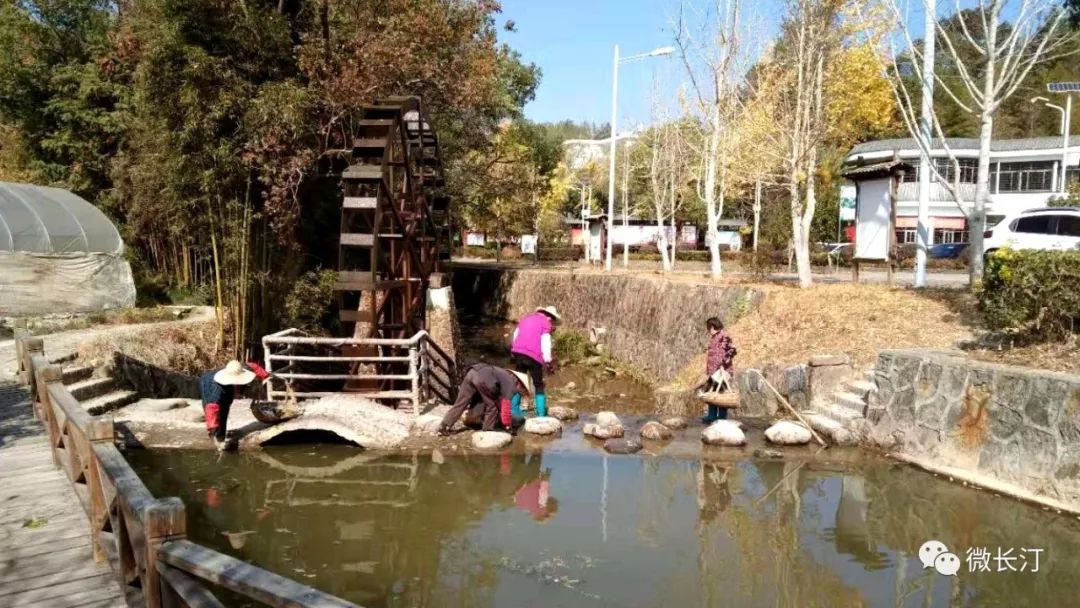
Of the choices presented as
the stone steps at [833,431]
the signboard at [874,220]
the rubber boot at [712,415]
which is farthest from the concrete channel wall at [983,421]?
the signboard at [874,220]

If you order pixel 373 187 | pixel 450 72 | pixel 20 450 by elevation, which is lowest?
pixel 20 450

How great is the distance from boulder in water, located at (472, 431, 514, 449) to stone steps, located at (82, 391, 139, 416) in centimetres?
416

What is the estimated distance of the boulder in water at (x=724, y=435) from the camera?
772 centimetres

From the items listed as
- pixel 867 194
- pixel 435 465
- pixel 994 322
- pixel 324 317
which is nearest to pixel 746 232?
pixel 867 194

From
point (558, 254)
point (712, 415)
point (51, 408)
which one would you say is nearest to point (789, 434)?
point (712, 415)

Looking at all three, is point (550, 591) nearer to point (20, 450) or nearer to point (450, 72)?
point (20, 450)

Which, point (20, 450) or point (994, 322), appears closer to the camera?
point (20, 450)

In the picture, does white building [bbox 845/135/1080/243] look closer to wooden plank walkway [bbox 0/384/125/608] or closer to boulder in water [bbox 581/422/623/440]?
boulder in water [bbox 581/422/623/440]

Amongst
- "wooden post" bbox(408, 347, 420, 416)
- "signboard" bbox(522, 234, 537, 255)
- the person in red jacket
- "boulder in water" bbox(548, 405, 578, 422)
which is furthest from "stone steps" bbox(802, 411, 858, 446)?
"signboard" bbox(522, 234, 537, 255)

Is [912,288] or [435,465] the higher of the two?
[912,288]

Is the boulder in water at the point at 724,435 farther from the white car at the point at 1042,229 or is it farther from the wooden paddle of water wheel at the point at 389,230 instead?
the white car at the point at 1042,229

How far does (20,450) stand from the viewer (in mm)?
6613

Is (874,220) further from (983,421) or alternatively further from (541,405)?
(541,405)

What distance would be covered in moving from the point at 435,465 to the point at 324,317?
28.8ft
